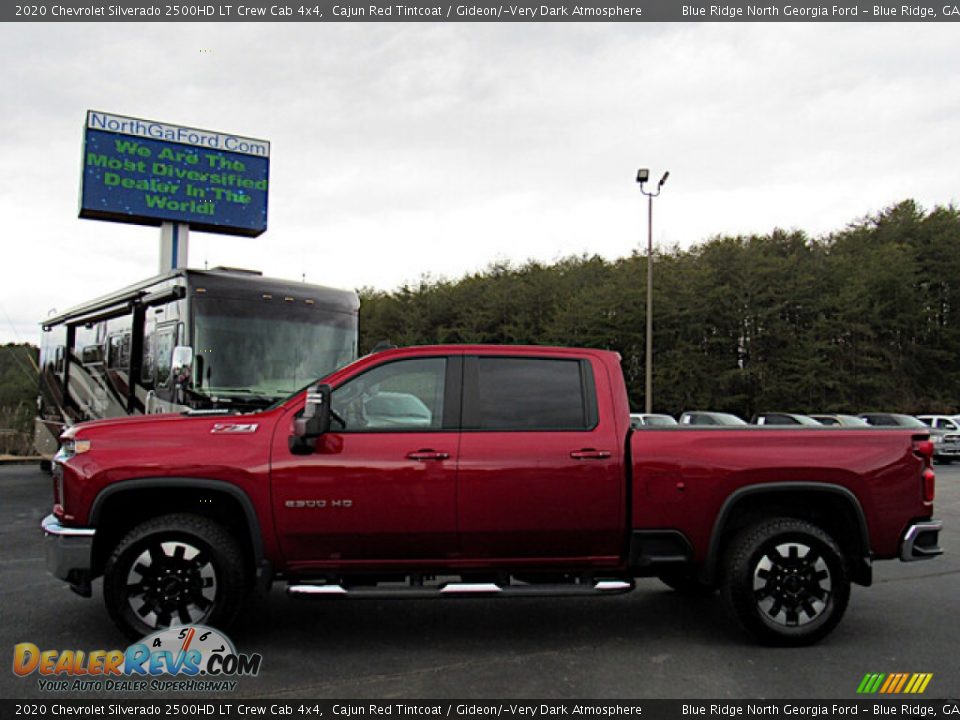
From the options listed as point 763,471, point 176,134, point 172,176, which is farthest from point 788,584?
point 176,134

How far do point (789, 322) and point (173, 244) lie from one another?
29605 mm

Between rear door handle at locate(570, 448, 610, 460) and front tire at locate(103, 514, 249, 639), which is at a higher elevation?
rear door handle at locate(570, 448, 610, 460)

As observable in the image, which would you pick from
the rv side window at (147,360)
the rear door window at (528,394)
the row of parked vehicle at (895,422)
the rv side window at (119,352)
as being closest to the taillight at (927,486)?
the rear door window at (528,394)

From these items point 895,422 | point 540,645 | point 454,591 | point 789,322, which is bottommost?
point 540,645

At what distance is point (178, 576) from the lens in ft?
15.4

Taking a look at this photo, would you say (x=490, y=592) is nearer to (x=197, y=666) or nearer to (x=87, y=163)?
(x=197, y=666)

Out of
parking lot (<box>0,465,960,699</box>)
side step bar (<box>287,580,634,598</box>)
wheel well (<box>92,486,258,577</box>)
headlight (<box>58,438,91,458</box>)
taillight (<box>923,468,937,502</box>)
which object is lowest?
parking lot (<box>0,465,960,699</box>)

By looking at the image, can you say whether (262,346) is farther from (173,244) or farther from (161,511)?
(173,244)

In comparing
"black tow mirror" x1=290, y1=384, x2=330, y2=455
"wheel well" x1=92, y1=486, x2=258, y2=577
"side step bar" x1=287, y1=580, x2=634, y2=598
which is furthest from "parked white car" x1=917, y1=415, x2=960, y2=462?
"wheel well" x1=92, y1=486, x2=258, y2=577

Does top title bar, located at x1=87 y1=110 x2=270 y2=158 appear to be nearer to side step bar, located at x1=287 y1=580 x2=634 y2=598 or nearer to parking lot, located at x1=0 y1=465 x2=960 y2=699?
parking lot, located at x1=0 y1=465 x2=960 y2=699

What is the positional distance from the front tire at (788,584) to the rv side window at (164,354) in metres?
7.46

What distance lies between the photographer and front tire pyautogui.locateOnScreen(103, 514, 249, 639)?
464 cm

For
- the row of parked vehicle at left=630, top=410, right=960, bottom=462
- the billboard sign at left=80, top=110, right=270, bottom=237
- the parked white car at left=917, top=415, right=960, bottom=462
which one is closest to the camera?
the billboard sign at left=80, top=110, right=270, bottom=237
